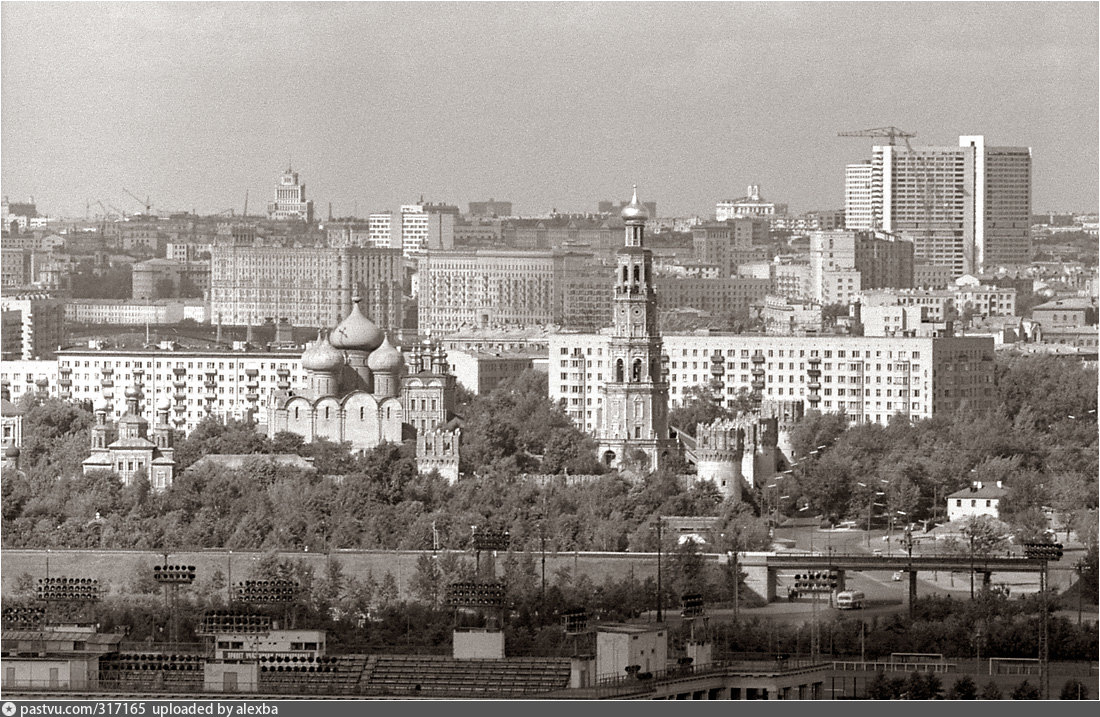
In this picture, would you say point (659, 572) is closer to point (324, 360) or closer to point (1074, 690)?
point (1074, 690)

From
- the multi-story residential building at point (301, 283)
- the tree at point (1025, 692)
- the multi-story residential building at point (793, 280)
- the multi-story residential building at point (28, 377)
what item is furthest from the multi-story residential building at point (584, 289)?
the tree at point (1025, 692)

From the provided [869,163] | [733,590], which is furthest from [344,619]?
[869,163]

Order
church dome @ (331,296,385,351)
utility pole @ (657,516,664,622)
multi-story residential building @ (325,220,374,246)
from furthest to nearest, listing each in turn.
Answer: multi-story residential building @ (325,220,374,246)
church dome @ (331,296,385,351)
utility pole @ (657,516,664,622)

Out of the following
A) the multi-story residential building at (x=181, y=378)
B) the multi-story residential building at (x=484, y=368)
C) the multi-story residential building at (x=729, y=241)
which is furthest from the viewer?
the multi-story residential building at (x=729, y=241)

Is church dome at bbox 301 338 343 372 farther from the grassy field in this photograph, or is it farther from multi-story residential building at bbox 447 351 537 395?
multi-story residential building at bbox 447 351 537 395

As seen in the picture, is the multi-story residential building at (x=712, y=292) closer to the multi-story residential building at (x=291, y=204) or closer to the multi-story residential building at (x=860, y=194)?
the multi-story residential building at (x=291, y=204)

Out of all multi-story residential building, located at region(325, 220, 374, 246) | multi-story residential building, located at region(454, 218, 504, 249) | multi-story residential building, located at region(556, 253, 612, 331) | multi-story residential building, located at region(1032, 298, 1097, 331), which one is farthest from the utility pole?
multi-story residential building, located at region(454, 218, 504, 249)

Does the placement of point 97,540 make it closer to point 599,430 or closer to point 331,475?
point 331,475
